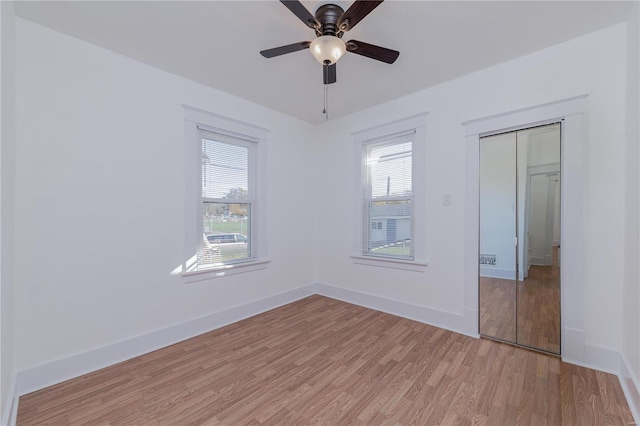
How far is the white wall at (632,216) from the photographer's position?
180 cm

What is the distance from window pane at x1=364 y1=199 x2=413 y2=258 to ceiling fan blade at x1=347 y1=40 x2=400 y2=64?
1778 millimetres

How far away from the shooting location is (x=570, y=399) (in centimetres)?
182

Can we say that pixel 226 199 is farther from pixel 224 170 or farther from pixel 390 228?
pixel 390 228

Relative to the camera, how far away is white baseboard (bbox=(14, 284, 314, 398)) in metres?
1.97

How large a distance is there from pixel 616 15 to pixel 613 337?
2.48m

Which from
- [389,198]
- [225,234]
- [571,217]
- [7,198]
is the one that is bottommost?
[225,234]

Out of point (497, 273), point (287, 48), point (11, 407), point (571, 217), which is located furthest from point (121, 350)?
point (571, 217)

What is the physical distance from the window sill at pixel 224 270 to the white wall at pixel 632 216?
3.39 m

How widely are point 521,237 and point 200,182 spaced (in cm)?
343

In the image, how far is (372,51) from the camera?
202 cm

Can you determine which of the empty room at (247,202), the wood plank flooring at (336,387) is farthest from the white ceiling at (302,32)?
the wood plank flooring at (336,387)

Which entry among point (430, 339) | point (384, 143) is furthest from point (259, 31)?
point (430, 339)

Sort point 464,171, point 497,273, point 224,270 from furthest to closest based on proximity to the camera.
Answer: point 224,270 → point 464,171 → point 497,273

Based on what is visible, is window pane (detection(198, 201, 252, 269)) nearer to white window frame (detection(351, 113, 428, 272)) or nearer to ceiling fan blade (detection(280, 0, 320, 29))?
white window frame (detection(351, 113, 428, 272))
